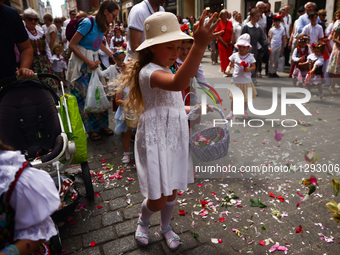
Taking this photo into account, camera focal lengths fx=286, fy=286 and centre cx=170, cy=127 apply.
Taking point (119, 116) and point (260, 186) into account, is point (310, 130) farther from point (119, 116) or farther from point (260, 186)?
point (119, 116)

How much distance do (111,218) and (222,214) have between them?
1148 millimetres

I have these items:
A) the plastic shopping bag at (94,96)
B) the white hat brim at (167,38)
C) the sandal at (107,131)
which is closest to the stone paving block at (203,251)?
the white hat brim at (167,38)

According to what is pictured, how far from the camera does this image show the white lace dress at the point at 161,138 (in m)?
2.12

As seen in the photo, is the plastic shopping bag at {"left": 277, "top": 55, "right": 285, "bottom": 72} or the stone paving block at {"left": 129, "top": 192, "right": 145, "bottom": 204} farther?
the plastic shopping bag at {"left": 277, "top": 55, "right": 285, "bottom": 72}

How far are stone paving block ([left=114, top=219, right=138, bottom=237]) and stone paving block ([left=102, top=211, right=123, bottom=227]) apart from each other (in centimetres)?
8

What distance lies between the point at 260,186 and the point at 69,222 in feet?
7.26

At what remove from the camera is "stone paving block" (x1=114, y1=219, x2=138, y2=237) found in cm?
274

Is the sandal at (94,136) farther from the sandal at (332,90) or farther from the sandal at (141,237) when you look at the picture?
the sandal at (332,90)

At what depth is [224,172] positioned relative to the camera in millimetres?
3877

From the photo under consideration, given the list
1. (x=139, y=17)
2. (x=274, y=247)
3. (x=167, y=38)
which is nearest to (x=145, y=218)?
(x=274, y=247)

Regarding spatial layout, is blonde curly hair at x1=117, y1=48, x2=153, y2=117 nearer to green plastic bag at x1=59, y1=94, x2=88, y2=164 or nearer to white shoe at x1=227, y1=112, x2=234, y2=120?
green plastic bag at x1=59, y1=94, x2=88, y2=164

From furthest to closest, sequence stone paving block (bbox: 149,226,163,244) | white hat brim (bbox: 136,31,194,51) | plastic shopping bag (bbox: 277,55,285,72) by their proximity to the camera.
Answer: plastic shopping bag (bbox: 277,55,285,72)
stone paving block (bbox: 149,226,163,244)
white hat brim (bbox: 136,31,194,51)

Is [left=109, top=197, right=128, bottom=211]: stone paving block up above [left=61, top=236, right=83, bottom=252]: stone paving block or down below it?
below

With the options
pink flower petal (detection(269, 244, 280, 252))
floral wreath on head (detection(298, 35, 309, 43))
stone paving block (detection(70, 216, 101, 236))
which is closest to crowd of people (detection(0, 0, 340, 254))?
stone paving block (detection(70, 216, 101, 236))
